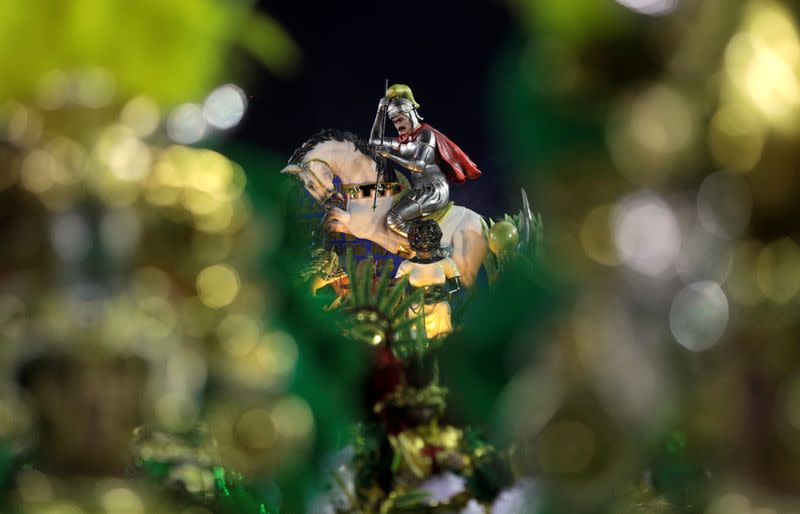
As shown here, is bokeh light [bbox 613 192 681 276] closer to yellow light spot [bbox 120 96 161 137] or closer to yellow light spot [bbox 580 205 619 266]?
yellow light spot [bbox 580 205 619 266]

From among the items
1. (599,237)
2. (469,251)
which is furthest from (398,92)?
(599,237)

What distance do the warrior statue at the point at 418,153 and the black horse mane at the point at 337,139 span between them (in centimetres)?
2

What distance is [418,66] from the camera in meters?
2.21

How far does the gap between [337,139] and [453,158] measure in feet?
1.05

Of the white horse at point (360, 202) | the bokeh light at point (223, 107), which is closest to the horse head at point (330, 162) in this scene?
the white horse at point (360, 202)

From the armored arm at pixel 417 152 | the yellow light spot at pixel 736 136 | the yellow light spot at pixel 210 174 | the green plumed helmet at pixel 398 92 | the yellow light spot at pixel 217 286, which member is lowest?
the yellow light spot at pixel 217 286

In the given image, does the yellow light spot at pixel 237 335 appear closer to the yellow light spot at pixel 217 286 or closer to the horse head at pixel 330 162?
the yellow light spot at pixel 217 286

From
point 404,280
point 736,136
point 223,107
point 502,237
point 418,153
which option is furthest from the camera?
point 418,153

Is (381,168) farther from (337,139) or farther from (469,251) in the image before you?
(469,251)

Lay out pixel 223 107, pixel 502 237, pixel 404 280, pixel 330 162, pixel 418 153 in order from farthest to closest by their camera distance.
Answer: pixel 418 153 → pixel 330 162 → pixel 502 237 → pixel 404 280 → pixel 223 107

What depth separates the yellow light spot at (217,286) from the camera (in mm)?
606

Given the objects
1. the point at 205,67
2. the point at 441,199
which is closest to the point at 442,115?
the point at 441,199

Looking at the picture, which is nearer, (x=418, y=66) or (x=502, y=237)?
(x=502, y=237)

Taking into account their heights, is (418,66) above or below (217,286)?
above
